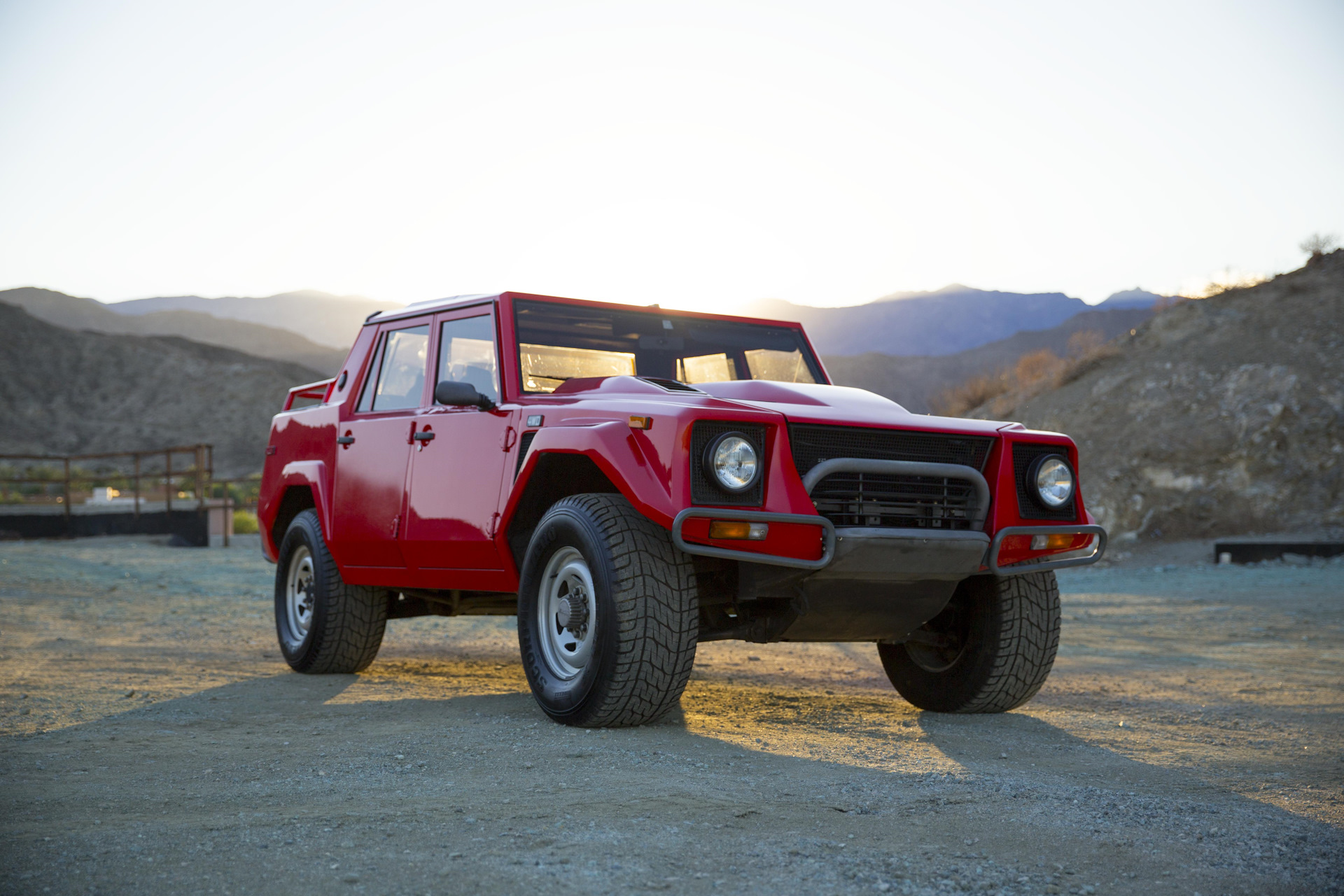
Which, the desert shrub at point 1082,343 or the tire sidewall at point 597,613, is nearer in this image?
the tire sidewall at point 597,613

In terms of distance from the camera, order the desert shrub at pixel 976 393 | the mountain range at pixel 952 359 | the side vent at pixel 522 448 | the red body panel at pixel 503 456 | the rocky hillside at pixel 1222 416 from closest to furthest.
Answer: the red body panel at pixel 503 456, the side vent at pixel 522 448, the rocky hillside at pixel 1222 416, the desert shrub at pixel 976 393, the mountain range at pixel 952 359

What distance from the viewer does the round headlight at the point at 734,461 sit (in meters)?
4.59

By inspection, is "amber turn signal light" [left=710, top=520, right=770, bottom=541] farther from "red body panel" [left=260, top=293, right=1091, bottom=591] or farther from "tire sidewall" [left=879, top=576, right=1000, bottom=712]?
"tire sidewall" [left=879, top=576, right=1000, bottom=712]

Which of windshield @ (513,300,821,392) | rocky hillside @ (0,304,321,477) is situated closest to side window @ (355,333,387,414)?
windshield @ (513,300,821,392)

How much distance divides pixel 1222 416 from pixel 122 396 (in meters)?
60.9

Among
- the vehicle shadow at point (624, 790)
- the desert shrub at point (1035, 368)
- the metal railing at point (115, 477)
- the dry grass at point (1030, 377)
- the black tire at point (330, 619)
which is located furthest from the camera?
the desert shrub at point (1035, 368)

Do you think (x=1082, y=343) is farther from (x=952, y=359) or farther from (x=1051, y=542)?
(x=952, y=359)

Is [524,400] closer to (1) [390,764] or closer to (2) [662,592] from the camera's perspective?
(2) [662,592]

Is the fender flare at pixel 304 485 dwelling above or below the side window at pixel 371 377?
below

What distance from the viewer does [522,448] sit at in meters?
5.50

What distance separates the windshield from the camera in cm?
610

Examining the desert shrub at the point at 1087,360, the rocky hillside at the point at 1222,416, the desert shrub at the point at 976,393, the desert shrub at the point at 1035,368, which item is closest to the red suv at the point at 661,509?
the rocky hillside at the point at 1222,416

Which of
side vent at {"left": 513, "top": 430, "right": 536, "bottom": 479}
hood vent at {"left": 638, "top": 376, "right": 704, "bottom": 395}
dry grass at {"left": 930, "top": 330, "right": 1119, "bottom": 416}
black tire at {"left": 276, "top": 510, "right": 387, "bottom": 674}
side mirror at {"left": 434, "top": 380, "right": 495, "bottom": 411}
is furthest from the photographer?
dry grass at {"left": 930, "top": 330, "right": 1119, "bottom": 416}

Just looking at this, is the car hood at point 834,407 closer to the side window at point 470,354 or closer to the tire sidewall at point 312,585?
the side window at point 470,354
